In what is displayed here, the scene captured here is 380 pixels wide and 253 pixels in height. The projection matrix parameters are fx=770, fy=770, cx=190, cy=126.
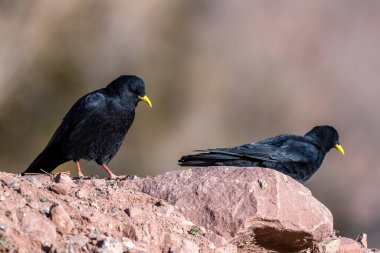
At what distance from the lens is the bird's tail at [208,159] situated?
7742mm

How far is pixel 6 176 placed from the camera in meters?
5.44

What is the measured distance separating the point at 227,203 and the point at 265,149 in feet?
8.10

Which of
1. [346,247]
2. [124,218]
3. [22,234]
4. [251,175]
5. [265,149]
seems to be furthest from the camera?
[265,149]

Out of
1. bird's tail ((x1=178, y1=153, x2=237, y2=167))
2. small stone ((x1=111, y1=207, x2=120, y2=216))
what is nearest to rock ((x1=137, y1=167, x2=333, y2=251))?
small stone ((x1=111, y1=207, x2=120, y2=216))

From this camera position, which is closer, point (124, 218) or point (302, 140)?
point (124, 218)

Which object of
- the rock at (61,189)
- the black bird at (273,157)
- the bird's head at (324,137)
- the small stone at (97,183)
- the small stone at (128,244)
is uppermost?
the bird's head at (324,137)

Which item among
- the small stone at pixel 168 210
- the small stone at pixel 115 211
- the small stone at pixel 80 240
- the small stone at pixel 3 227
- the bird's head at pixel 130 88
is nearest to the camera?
the small stone at pixel 3 227

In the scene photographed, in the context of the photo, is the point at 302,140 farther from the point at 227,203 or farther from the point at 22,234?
the point at 22,234

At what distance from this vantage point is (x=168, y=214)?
5.62 metres

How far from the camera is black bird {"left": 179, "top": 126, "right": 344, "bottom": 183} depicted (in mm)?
7840

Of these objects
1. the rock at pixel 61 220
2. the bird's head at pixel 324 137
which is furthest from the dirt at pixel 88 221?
the bird's head at pixel 324 137

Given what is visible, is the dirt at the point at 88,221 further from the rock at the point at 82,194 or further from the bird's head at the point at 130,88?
the bird's head at the point at 130,88

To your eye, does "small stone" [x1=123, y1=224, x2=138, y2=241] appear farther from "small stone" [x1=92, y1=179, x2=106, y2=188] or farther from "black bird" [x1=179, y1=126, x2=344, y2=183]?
"black bird" [x1=179, y1=126, x2=344, y2=183]

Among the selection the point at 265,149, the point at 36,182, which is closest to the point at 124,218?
the point at 36,182
